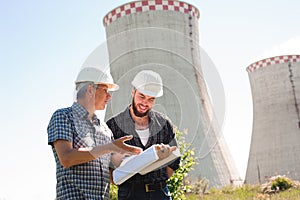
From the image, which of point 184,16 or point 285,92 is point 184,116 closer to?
point 184,16

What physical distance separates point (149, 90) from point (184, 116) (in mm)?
181

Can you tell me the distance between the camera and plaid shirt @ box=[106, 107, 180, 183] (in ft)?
5.05

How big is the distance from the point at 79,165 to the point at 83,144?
60 millimetres

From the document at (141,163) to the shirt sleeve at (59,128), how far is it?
181 mm

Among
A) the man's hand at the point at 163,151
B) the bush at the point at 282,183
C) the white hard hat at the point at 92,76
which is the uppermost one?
the white hard hat at the point at 92,76

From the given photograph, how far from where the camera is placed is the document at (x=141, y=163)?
1.37 m

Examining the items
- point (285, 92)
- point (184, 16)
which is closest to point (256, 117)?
point (285, 92)

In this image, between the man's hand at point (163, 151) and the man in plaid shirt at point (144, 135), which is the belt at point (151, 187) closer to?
the man in plaid shirt at point (144, 135)

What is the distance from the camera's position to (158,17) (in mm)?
6973

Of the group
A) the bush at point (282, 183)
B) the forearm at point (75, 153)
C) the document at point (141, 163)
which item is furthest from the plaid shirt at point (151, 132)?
the bush at point (282, 183)

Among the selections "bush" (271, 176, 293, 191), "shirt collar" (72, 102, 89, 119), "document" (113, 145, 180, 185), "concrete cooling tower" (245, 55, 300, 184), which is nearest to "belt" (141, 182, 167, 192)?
"document" (113, 145, 180, 185)

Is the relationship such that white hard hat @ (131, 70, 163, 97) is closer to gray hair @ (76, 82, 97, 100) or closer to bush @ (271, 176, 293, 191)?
gray hair @ (76, 82, 97, 100)

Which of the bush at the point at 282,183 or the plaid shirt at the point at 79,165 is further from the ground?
the plaid shirt at the point at 79,165

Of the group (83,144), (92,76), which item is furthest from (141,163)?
(92,76)
